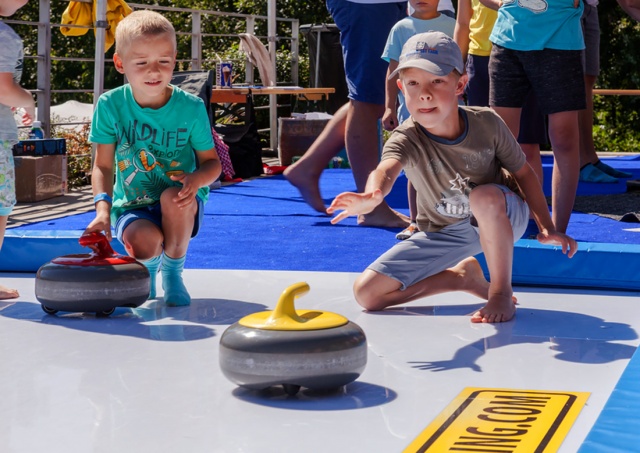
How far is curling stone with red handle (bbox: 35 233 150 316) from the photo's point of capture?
118 inches

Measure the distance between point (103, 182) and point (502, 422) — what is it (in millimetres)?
1754

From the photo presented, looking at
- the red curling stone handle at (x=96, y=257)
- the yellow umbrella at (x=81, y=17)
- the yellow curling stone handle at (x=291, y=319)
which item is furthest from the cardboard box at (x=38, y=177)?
the yellow curling stone handle at (x=291, y=319)

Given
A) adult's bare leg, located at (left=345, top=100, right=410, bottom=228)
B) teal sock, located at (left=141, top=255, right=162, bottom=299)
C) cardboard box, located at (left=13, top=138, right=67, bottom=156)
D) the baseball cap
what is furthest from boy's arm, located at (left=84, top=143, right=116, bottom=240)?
cardboard box, located at (left=13, top=138, right=67, bottom=156)

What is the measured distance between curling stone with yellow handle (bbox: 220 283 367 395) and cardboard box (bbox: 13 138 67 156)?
4.48 metres

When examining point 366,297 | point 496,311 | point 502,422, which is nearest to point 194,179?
point 366,297

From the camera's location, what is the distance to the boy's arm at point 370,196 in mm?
2531

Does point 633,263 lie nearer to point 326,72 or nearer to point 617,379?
point 617,379

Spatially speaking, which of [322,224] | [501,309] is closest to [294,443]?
[501,309]

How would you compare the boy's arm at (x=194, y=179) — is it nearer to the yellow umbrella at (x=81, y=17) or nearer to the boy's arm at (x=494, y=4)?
the boy's arm at (x=494, y=4)

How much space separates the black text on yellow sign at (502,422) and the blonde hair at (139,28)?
5.40 ft

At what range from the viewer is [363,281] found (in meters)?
3.18

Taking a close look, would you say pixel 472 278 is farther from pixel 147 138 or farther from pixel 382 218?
pixel 382 218

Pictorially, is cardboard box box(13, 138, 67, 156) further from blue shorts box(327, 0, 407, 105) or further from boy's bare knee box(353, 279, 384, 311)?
boy's bare knee box(353, 279, 384, 311)

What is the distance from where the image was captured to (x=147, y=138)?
3.37 meters
